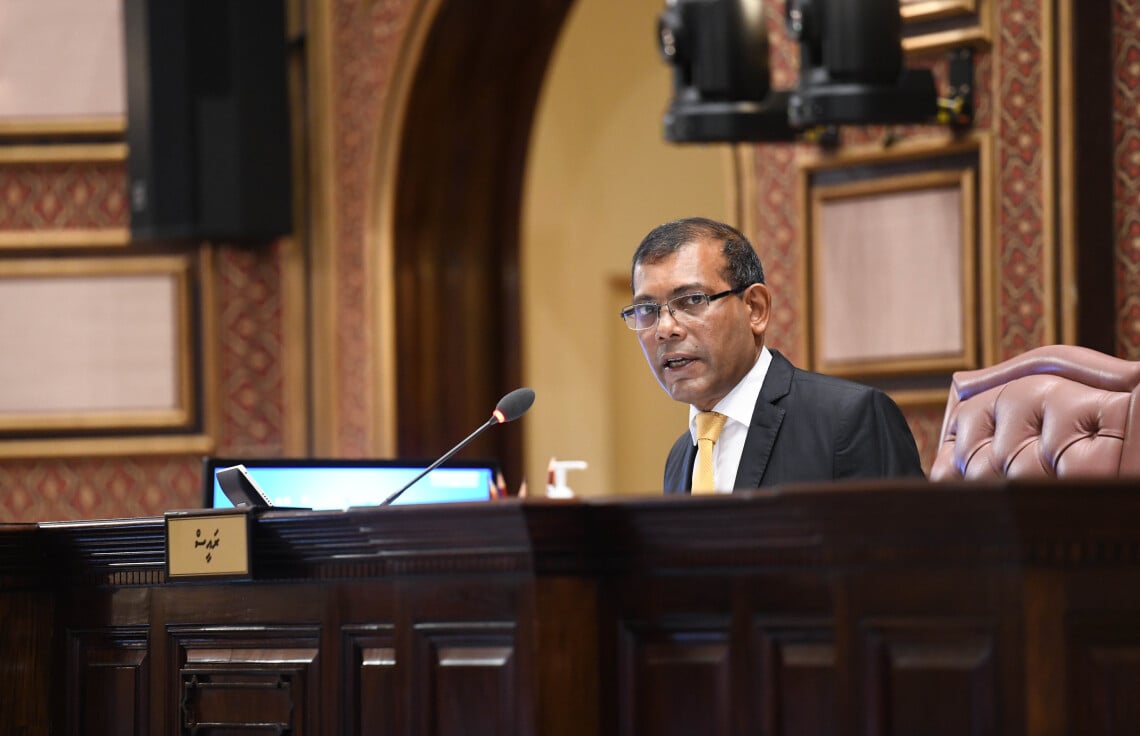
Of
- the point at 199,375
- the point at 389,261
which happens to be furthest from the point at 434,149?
the point at 199,375

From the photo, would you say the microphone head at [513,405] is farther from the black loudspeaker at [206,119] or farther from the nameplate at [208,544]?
the black loudspeaker at [206,119]

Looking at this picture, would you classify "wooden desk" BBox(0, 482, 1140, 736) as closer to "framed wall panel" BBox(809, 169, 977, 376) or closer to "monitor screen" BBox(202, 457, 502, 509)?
"monitor screen" BBox(202, 457, 502, 509)

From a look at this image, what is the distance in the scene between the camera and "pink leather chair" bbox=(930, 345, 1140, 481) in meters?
3.02

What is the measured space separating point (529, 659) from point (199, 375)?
469cm

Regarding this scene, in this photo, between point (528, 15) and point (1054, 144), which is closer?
point (1054, 144)

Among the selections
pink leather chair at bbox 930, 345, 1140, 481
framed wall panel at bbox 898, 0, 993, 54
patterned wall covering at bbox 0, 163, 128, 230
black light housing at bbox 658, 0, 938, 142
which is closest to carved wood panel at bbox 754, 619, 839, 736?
pink leather chair at bbox 930, 345, 1140, 481

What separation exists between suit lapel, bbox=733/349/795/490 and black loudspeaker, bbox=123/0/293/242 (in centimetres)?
376

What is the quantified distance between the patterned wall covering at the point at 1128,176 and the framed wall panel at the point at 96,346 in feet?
11.8

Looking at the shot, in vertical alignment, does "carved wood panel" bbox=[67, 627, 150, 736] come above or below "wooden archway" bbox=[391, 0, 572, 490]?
below

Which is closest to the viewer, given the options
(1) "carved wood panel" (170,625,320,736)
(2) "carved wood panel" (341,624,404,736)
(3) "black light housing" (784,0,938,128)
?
(2) "carved wood panel" (341,624,404,736)

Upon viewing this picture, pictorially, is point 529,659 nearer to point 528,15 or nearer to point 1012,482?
point 1012,482

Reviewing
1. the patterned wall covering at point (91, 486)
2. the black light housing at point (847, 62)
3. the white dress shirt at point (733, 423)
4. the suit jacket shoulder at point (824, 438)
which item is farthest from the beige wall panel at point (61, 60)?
the suit jacket shoulder at point (824, 438)

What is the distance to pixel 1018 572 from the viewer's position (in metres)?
1.96

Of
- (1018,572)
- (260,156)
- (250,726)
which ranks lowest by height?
(250,726)
